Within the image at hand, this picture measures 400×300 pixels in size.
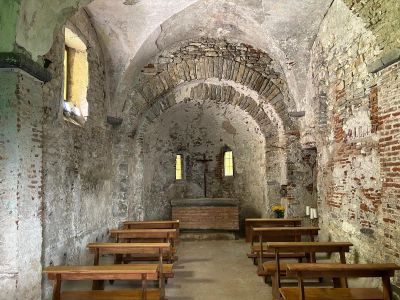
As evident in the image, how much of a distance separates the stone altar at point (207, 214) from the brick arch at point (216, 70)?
10.1 feet

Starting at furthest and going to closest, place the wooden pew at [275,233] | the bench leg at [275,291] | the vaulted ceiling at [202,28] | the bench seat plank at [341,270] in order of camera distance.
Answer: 1. the vaulted ceiling at [202,28]
2. the wooden pew at [275,233]
3. the bench leg at [275,291]
4. the bench seat plank at [341,270]

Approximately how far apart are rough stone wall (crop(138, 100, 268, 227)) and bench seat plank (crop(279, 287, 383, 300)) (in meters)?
5.59

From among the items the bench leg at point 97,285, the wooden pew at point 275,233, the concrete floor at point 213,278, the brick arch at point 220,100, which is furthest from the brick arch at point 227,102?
the bench leg at point 97,285

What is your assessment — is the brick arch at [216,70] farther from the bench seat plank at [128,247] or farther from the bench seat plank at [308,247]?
the bench seat plank at [128,247]

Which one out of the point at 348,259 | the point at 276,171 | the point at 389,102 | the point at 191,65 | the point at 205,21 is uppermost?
the point at 205,21

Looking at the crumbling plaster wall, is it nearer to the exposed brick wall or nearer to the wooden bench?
the exposed brick wall

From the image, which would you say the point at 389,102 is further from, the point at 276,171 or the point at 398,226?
the point at 276,171

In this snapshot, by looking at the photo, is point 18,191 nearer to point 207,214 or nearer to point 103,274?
point 103,274

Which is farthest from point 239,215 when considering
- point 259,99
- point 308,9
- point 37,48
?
point 37,48

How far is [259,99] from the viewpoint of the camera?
9.02 m

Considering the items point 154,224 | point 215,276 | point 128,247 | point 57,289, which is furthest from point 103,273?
point 154,224

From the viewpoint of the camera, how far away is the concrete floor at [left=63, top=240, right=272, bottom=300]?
204 inches

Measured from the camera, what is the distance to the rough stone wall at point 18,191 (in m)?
3.78

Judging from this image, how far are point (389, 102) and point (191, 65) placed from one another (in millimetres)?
5039
